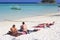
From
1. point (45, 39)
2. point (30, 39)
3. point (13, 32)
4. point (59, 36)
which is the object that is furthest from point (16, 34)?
point (59, 36)

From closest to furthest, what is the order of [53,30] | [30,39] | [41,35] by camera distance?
Answer: [30,39] → [41,35] → [53,30]

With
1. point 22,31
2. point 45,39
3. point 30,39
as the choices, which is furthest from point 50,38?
point 22,31

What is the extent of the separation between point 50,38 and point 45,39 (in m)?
0.17

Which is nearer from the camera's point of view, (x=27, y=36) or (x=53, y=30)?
(x=27, y=36)

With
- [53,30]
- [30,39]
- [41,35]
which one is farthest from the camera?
[53,30]

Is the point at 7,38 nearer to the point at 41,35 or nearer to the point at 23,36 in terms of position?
the point at 23,36

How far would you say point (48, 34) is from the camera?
5633 mm

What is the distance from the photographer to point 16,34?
5.34 metres

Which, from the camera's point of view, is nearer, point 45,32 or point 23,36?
point 23,36

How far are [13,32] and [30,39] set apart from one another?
0.56m

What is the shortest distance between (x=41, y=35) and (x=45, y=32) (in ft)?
1.17

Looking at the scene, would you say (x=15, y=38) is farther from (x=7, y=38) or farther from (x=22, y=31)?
(x=22, y=31)

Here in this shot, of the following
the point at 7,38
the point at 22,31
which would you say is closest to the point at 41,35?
the point at 22,31

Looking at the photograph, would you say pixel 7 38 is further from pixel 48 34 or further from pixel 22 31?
pixel 48 34
